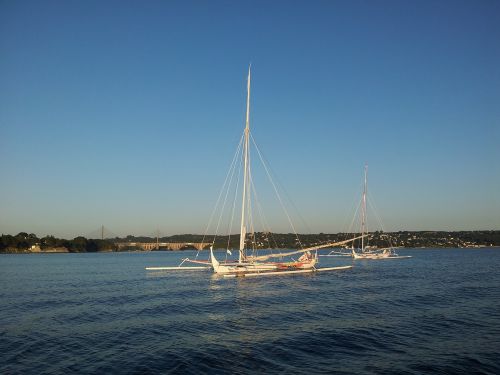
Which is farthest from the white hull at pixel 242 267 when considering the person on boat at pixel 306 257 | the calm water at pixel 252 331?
the calm water at pixel 252 331

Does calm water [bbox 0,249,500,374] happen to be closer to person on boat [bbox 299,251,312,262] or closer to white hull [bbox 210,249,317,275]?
white hull [bbox 210,249,317,275]

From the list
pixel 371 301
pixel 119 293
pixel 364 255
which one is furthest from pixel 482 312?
pixel 364 255

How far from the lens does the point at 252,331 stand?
88.6 feet

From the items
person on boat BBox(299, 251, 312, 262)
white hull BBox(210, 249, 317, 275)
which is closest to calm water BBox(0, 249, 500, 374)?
white hull BBox(210, 249, 317, 275)

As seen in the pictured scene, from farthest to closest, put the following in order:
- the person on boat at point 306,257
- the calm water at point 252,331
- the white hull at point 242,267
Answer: the person on boat at point 306,257 → the white hull at point 242,267 → the calm water at point 252,331

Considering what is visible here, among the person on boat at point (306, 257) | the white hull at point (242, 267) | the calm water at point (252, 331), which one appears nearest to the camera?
the calm water at point (252, 331)

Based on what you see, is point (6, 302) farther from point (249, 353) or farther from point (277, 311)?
point (249, 353)

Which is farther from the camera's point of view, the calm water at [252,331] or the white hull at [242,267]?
the white hull at [242,267]

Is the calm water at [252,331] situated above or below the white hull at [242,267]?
below

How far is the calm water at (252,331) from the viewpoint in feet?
65.7

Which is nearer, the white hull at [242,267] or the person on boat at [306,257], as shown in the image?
the white hull at [242,267]

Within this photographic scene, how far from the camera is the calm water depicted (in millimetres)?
20031

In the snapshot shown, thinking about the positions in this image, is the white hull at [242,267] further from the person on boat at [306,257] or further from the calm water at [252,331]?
the calm water at [252,331]

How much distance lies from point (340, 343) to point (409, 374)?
19.0 feet
